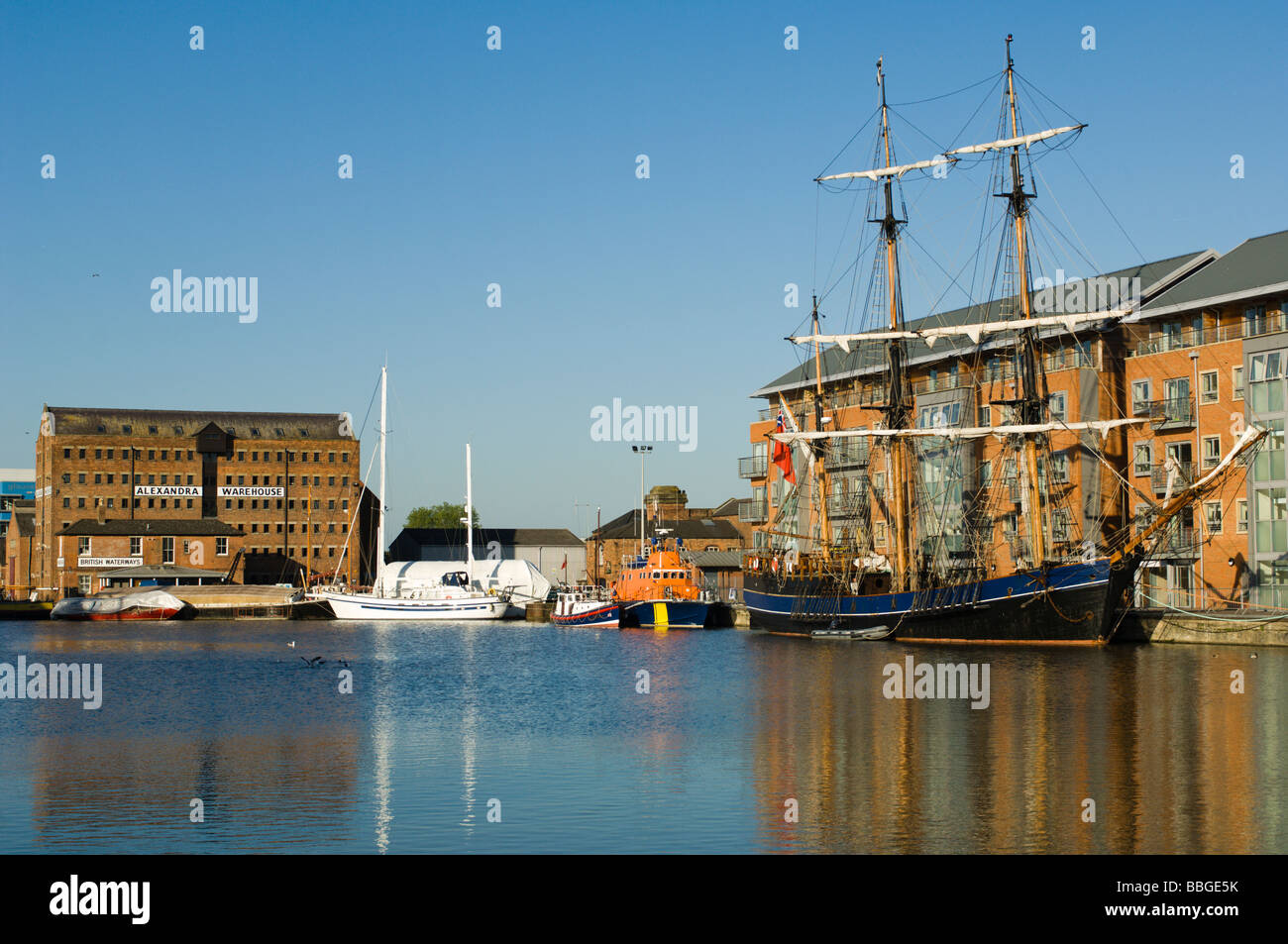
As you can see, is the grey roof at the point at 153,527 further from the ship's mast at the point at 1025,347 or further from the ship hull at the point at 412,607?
the ship's mast at the point at 1025,347

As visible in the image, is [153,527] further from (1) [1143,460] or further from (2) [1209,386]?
(2) [1209,386]

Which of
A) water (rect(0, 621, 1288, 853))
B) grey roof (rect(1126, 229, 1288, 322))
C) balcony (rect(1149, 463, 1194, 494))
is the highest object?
grey roof (rect(1126, 229, 1288, 322))

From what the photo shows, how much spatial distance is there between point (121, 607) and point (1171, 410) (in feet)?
294

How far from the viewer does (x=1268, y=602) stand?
64.7m

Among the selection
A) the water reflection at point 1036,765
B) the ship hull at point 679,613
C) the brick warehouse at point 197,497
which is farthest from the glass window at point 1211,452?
the brick warehouse at point 197,497

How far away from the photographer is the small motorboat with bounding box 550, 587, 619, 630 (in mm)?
105188

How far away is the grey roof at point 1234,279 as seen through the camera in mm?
67375

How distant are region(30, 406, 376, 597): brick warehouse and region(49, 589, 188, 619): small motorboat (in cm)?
1552

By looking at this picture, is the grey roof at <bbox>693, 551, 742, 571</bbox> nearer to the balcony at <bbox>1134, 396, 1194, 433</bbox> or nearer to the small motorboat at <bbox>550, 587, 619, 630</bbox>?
the small motorboat at <bbox>550, 587, 619, 630</bbox>

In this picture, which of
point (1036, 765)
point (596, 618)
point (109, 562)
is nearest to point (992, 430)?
point (596, 618)

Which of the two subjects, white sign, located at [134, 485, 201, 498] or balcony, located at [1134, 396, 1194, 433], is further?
white sign, located at [134, 485, 201, 498]

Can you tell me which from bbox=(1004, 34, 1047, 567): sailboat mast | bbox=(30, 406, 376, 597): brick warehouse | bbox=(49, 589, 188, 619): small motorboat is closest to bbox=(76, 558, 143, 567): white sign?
bbox=(30, 406, 376, 597): brick warehouse
